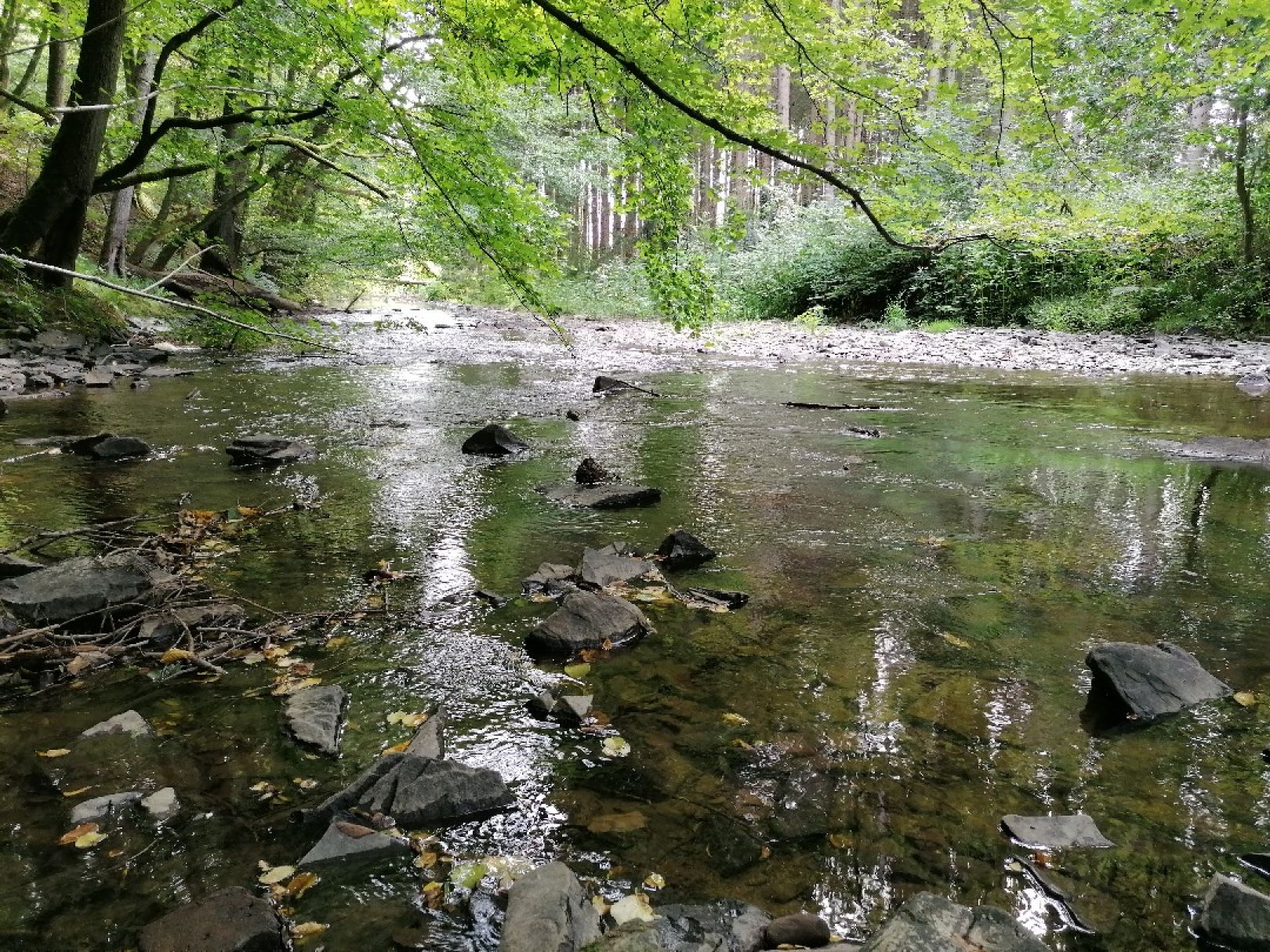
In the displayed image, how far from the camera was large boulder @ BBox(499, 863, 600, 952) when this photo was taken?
5.29ft

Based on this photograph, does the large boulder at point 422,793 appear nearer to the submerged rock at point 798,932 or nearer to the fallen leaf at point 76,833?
the fallen leaf at point 76,833

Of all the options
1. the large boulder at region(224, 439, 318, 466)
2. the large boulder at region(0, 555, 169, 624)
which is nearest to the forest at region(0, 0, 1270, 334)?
the large boulder at region(224, 439, 318, 466)

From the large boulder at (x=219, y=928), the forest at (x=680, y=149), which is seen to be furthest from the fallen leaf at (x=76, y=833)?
the forest at (x=680, y=149)

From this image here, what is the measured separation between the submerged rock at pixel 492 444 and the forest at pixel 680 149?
139cm

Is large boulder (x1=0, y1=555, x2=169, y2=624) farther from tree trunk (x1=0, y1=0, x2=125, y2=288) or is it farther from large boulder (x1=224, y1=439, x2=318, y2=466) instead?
tree trunk (x1=0, y1=0, x2=125, y2=288)

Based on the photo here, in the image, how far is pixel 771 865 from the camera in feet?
6.40

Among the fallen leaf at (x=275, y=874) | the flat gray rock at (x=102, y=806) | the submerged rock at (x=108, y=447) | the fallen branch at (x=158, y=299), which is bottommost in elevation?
the fallen leaf at (x=275, y=874)

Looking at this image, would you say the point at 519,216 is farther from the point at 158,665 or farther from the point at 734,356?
the point at 734,356

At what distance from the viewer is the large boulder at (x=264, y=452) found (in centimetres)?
603

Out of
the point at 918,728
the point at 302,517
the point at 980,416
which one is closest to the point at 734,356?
the point at 980,416

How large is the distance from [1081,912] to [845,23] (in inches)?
241

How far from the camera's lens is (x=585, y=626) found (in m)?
3.12

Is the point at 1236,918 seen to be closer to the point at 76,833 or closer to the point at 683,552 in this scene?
the point at 683,552

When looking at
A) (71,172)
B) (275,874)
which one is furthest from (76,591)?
(71,172)
